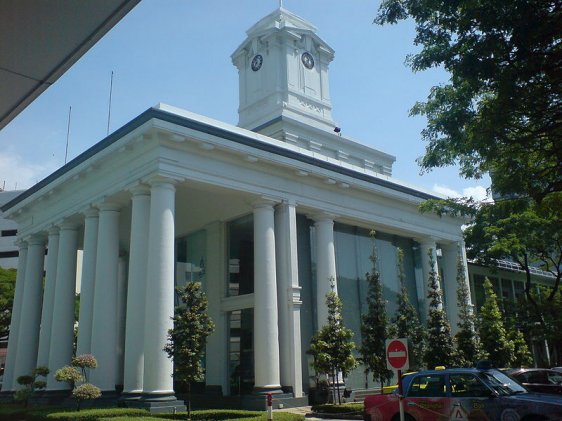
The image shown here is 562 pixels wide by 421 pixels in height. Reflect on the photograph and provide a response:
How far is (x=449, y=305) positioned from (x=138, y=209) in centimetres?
2219

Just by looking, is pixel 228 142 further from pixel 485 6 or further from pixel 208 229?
pixel 485 6

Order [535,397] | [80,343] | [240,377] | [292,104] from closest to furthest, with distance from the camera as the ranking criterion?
1. [535,397]
2. [80,343]
3. [240,377]
4. [292,104]

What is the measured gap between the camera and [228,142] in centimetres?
2364

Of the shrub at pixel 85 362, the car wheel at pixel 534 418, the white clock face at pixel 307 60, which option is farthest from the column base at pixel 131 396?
the white clock face at pixel 307 60

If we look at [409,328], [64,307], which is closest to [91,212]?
[64,307]

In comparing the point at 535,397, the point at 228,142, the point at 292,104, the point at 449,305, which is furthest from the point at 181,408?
the point at 292,104

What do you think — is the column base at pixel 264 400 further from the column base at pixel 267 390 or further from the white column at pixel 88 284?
the white column at pixel 88 284

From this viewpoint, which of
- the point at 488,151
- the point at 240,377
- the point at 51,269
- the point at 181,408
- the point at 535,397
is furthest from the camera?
the point at 51,269

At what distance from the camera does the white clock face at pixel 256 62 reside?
4122 centimetres

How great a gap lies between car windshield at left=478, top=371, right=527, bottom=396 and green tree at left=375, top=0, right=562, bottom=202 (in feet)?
15.1

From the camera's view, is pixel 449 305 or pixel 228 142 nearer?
pixel 228 142

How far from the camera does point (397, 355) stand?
11609 millimetres

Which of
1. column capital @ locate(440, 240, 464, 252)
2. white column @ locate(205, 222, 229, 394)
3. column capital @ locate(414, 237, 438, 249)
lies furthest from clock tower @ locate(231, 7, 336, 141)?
column capital @ locate(440, 240, 464, 252)

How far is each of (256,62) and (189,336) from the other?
2767 cm
